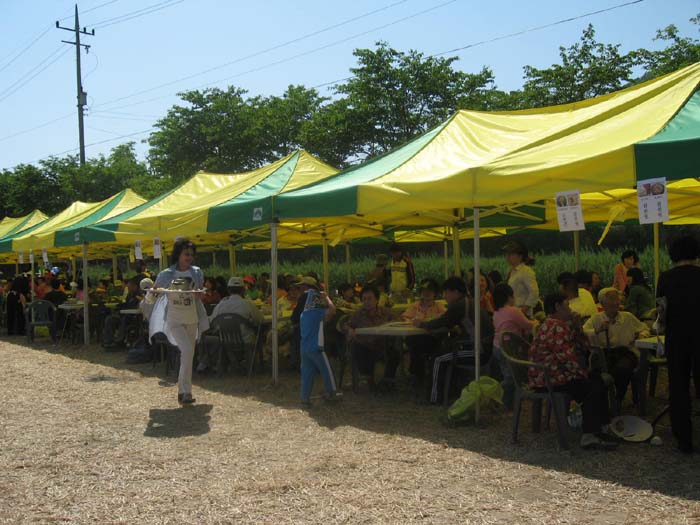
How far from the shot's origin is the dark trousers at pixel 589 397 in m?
5.43

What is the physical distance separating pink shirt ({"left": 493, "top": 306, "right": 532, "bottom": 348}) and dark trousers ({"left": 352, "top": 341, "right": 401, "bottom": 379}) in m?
1.83

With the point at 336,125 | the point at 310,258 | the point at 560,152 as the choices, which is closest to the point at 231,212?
the point at 560,152

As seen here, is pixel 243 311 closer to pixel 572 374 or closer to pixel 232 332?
pixel 232 332

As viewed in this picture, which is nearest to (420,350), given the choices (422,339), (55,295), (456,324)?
(422,339)

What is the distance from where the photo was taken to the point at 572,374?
547 cm

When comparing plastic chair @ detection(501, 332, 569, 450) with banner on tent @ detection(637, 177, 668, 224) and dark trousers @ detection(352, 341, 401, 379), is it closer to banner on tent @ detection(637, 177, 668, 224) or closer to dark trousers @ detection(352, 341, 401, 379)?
banner on tent @ detection(637, 177, 668, 224)

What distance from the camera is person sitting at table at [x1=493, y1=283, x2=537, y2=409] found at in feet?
21.0

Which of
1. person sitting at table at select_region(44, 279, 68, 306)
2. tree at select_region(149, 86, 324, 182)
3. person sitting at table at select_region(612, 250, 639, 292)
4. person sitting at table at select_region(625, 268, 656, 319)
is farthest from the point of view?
tree at select_region(149, 86, 324, 182)

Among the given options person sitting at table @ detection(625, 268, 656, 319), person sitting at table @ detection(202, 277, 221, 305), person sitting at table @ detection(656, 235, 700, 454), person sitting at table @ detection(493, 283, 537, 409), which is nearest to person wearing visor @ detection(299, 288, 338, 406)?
person sitting at table @ detection(493, 283, 537, 409)

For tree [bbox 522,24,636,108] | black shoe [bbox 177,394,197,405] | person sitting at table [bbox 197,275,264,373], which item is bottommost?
black shoe [bbox 177,394,197,405]

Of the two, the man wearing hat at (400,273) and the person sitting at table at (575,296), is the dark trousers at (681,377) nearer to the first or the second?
the person sitting at table at (575,296)

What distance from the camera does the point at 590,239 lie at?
25.0 m

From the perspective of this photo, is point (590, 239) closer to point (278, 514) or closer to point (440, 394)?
point (440, 394)

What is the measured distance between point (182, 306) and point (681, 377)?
4.90 m
